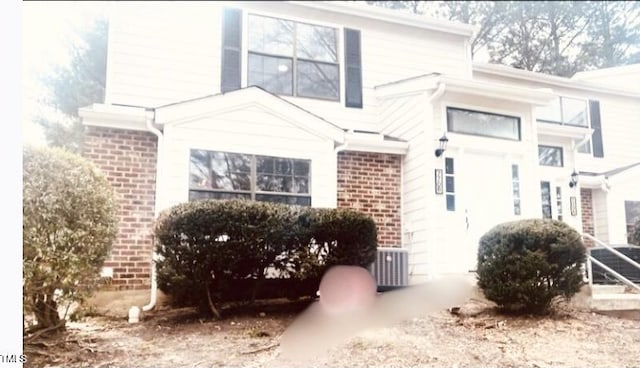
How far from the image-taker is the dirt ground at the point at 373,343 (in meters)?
2.79

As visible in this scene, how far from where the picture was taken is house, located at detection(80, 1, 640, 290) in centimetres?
377

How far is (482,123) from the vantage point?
4.87 metres

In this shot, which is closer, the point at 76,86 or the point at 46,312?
the point at 46,312

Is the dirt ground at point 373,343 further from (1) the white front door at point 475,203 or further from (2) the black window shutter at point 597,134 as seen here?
(2) the black window shutter at point 597,134

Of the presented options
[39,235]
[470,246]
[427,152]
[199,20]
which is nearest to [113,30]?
[199,20]

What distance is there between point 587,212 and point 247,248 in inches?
97.3

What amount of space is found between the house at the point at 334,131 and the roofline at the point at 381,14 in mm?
25

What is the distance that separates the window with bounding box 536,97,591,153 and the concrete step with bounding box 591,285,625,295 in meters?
0.98

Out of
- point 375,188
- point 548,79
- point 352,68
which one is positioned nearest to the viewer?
point 548,79

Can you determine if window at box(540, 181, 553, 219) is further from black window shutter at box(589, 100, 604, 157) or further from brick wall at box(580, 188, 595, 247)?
black window shutter at box(589, 100, 604, 157)

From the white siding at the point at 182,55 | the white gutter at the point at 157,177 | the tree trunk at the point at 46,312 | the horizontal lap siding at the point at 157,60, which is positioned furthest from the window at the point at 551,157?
the tree trunk at the point at 46,312

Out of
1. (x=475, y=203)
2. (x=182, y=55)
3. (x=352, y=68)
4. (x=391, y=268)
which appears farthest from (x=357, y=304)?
(x=182, y=55)

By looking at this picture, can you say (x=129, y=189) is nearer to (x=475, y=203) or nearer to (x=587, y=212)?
(x=475, y=203)

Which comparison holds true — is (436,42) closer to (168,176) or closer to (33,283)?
(168,176)
